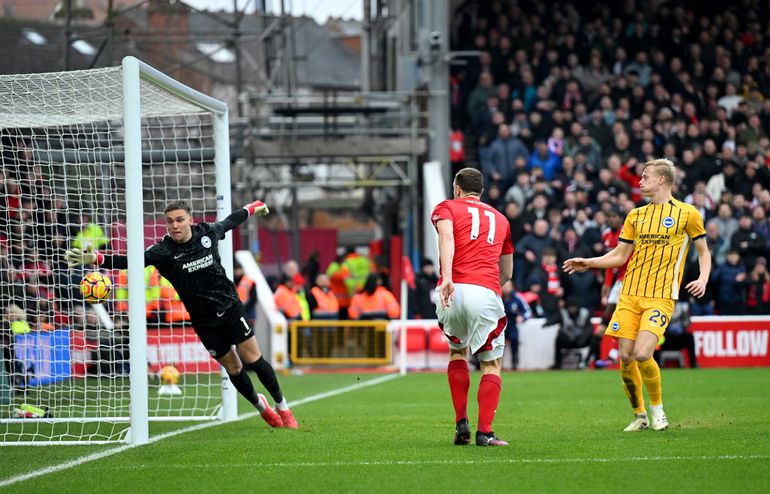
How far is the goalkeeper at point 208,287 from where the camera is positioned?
9203 mm

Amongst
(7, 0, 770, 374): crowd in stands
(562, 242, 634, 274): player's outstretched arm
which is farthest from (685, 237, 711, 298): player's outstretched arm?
(7, 0, 770, 374): crowd in stands

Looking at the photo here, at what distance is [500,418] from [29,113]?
509 cm

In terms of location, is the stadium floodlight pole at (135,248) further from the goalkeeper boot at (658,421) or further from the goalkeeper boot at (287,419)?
the goalkeeper boot at (658,421)

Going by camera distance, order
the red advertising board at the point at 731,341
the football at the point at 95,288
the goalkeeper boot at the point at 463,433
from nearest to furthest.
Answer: the goalkeeper boot at the point at 463,433, the football at the point at 95,288, the red advertising board at the point at 731,341

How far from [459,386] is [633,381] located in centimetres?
173

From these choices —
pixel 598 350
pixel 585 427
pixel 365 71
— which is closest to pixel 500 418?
pixel 585 427

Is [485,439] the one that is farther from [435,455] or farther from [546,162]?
[546,162]

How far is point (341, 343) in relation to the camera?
2019 cm

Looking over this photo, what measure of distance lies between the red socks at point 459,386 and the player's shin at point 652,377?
1609 millimetres

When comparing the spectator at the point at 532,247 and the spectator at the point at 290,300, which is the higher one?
the spectator at the point at 532,247

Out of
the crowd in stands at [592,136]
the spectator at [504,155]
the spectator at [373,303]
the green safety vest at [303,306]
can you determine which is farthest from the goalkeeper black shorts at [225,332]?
the spectator at [504,155]

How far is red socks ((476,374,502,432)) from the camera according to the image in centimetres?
795

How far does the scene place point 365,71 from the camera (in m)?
34.6

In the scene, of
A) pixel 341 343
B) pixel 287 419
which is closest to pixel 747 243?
pixel 341 343
